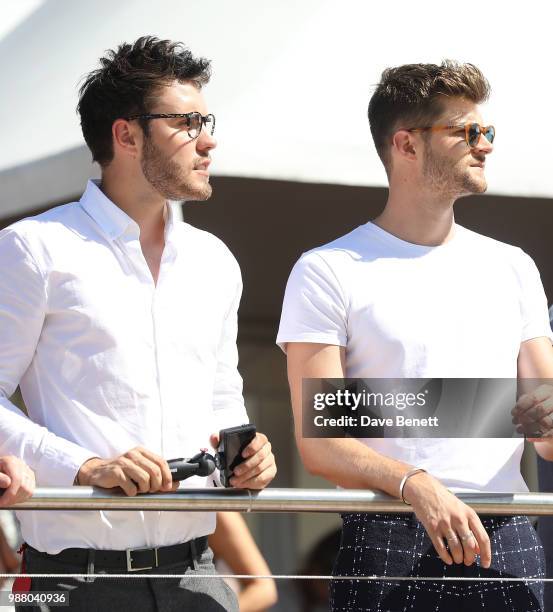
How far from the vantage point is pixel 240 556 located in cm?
231

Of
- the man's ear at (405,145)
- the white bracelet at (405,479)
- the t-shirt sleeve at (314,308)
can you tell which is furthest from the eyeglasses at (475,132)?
the white bracelet at (405,479)

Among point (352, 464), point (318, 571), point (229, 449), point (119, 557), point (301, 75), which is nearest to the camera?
point (229, 449)

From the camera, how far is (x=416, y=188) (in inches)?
98.3

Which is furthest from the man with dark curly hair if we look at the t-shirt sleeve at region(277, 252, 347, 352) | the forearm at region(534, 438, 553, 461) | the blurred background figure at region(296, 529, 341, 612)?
the blurred background figure at region(296, 529, 341, 612)

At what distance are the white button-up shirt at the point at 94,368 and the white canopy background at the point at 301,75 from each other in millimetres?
2218

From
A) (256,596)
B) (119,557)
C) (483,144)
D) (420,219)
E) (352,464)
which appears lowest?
(256,596)

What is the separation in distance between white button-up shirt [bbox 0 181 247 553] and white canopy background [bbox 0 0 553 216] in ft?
7.28

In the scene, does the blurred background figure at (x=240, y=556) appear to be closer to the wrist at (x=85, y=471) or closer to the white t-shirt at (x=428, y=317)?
the white t-shirt at (x=428, y=317)

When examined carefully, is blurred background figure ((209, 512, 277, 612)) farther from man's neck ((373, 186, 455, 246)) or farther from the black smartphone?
man's neck ((373, 186, 455, 246))

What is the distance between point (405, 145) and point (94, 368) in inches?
33.7

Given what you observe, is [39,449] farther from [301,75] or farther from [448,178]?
[301,75]

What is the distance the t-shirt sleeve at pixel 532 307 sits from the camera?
237cm

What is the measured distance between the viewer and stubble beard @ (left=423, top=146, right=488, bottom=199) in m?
2.44

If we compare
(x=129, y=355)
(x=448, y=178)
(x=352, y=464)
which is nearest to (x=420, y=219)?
(x=448, y=178)
